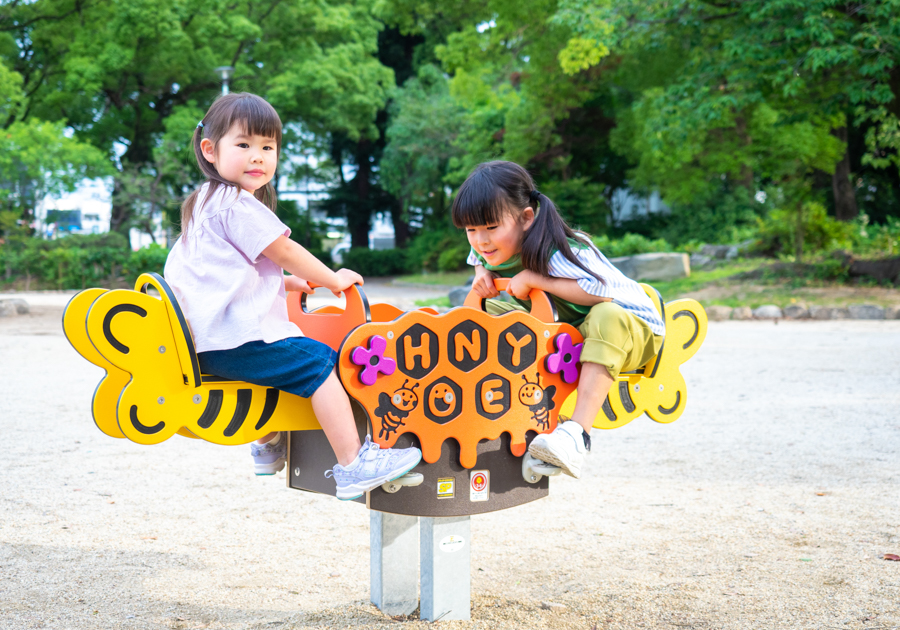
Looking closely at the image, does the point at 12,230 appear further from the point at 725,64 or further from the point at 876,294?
the point at 876,294

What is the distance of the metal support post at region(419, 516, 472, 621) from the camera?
6.82ft

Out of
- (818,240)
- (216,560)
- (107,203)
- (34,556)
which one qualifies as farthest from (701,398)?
(107,203)

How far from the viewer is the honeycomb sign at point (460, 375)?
71.9 inches

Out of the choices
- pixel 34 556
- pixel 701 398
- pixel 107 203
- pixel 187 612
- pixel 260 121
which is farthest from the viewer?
pixel 107 203

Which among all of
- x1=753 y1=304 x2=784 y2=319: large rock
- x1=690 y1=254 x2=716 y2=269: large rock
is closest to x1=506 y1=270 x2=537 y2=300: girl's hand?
x1=753 y1=304 x2=784 y2=319: large rock

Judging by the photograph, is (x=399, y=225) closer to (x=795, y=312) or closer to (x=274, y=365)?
(x=795, y=312)

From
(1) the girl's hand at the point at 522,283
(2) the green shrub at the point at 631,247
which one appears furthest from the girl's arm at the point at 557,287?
(2) the green shrub at the point at 631,247

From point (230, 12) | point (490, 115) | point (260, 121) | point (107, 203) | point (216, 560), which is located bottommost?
point (216, 560)

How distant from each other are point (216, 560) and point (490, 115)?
65.1ft

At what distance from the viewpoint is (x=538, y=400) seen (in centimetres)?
203

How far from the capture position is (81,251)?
16562 millimetres

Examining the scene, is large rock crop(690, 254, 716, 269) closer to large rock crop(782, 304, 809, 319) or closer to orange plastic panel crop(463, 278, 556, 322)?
large rock crop(782, 304, 809, 319)

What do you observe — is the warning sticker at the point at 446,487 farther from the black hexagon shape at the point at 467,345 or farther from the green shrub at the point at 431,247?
the green shrub at the point at 431,247

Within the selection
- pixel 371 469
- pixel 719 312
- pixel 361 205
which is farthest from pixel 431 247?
Result: pixel 371 469
